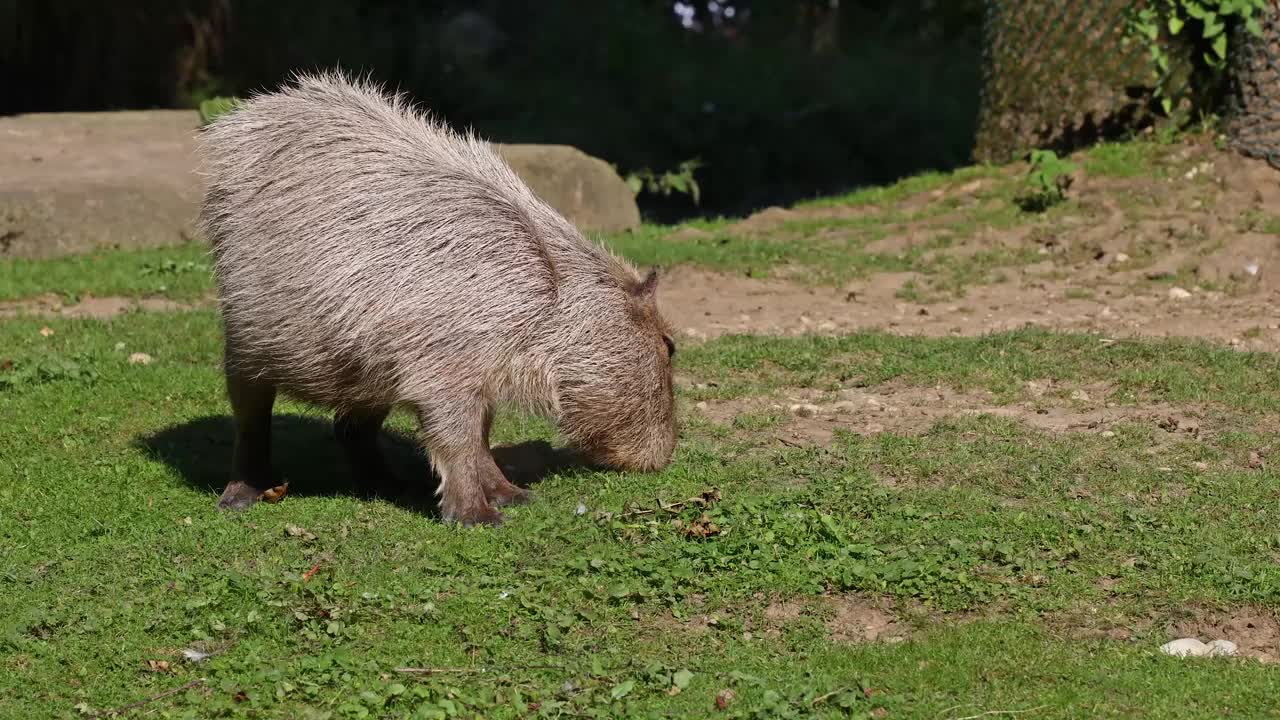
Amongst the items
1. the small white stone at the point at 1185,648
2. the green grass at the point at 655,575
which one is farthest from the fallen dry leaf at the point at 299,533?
the small white stone at the point at 1185,648

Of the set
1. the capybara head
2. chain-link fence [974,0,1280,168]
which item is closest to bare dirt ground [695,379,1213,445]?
the capybara head

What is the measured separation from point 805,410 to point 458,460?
1.92 m

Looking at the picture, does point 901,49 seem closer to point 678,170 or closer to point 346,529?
point 678,170

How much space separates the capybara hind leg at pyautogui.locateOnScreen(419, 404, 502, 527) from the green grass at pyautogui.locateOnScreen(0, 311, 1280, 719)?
0.33ft

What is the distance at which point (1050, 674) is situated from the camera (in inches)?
176

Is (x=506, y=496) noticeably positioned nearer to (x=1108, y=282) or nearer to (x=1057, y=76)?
(x=1108, y=282)

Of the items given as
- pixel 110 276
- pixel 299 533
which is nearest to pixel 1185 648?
pixel 299 533

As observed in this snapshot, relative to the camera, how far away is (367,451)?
632cm

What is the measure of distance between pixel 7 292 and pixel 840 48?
16.1m

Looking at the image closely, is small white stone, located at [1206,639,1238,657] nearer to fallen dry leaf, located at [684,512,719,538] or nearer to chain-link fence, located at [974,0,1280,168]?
fallen dry leaf, located at [684,512,719,538]

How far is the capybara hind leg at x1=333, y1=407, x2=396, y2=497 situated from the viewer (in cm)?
623

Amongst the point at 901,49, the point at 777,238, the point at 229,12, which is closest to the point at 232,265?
the point at 777,238

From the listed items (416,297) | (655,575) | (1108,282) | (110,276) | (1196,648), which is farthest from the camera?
(110,276)

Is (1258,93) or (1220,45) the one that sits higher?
(1220,45)
